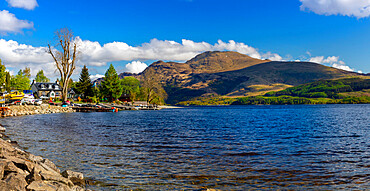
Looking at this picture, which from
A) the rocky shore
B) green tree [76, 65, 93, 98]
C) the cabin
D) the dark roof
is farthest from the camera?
the dark roof

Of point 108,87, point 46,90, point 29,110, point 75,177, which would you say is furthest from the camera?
point 46,90

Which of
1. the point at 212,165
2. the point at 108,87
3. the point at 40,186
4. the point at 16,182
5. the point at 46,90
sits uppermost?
the point at 108,87

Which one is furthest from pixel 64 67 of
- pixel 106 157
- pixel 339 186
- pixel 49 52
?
pixel 339 186

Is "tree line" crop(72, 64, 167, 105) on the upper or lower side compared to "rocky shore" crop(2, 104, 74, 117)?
upper

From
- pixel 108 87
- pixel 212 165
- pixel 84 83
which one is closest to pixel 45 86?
pixel 84 83

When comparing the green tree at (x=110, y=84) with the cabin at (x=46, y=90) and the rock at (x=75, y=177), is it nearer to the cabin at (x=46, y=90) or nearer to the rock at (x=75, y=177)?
the cabin at (x=46, y=90)

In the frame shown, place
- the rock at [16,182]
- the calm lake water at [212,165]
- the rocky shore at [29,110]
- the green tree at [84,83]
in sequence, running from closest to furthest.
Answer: the rock at [16,182], the calm lake water at [212,165], the rocky shore at [29,110], the green tree at [84,83]

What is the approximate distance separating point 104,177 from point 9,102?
271ft

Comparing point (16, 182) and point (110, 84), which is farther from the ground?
point (110, 84)

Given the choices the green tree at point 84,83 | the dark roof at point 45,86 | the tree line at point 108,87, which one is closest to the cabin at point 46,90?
the dark roof at point 45,86

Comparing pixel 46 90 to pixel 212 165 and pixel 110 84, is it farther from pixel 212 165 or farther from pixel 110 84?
pixel 212 165

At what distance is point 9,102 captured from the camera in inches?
3140

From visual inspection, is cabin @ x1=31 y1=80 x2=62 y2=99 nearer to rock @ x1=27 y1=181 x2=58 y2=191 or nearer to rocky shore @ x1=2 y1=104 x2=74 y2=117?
rocky shore @ x1=2 y1=104 x2=74 y2=117

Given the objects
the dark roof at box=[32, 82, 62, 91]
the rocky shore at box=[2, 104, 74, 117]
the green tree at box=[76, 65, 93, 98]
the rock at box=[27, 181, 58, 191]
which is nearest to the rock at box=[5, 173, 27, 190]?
the rock at box=[27, 181, 58, 191]
